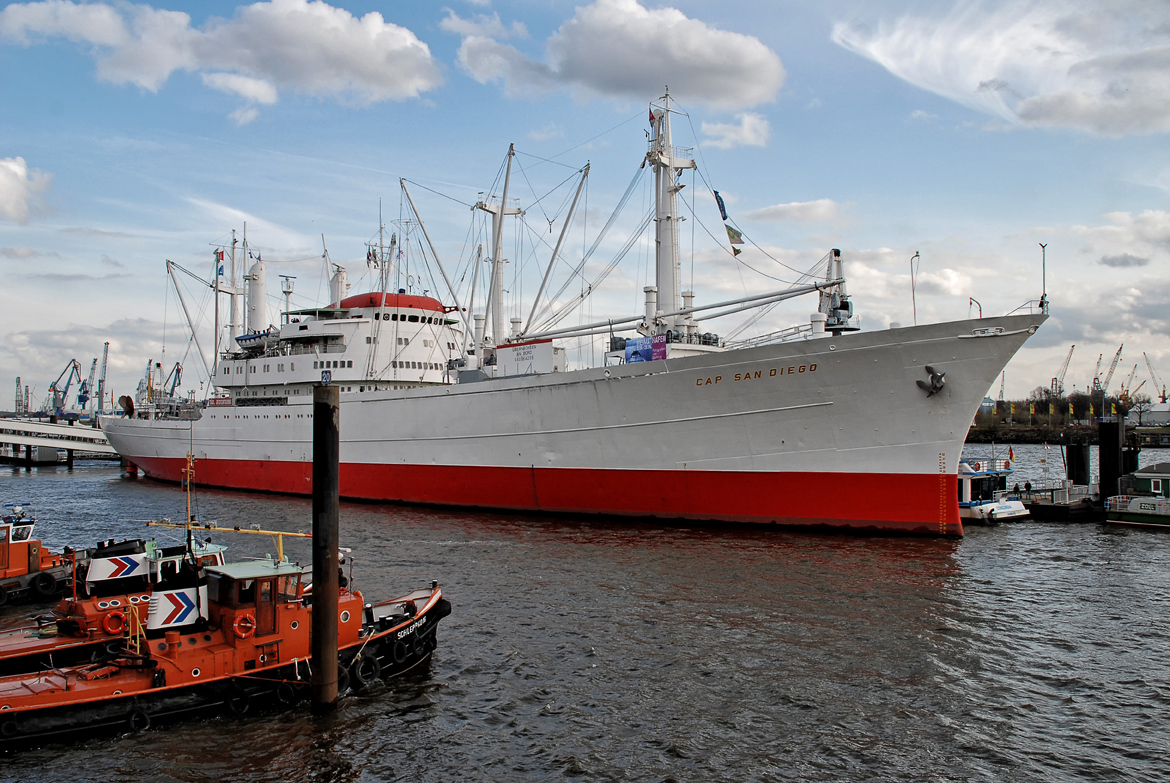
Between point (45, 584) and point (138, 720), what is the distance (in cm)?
861

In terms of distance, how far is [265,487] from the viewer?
32281mm

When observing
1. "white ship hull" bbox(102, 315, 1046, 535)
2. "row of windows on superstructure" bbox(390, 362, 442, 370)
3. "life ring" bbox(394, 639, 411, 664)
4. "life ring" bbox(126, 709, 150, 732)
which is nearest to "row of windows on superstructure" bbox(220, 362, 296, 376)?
"row of windows on superstructure" bbox(390, 362, 442, 370)

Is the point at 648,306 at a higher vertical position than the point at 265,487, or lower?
higher

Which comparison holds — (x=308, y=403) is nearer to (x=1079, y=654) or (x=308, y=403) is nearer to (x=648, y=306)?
(x=648, y=306)

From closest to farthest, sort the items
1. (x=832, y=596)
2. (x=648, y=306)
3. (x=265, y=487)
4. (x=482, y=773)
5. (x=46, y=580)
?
(x=482, y=773), (x=832, y=596), (x=46, y=580), (x=648, y=306), (x=265, y=487)

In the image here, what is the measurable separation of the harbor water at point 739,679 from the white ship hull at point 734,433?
6.35 ft

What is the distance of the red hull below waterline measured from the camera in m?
18.5

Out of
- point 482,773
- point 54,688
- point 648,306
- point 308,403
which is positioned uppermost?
point 648,306

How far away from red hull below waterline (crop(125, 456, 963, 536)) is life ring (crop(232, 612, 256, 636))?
13.4m

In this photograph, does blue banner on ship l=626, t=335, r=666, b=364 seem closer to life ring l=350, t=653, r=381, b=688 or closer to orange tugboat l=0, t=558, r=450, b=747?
orange tugboat l=0, t=558, r=450, b=747

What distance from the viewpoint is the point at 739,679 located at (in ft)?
32.1

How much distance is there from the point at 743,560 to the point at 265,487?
940 inches

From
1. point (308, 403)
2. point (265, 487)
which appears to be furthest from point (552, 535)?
point (265, 487)

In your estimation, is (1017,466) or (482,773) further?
(1017,466)
